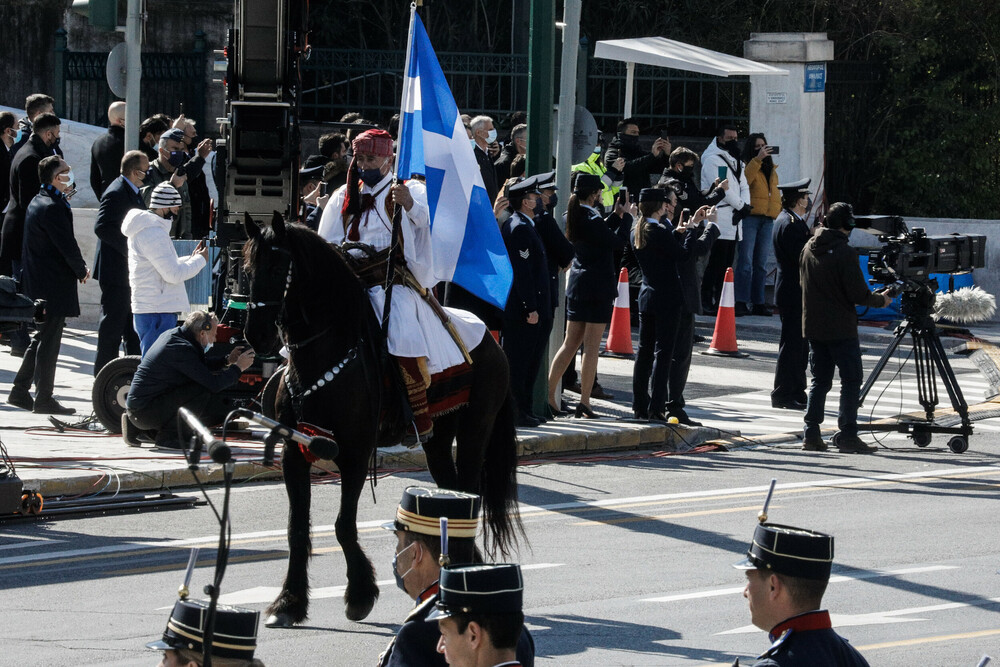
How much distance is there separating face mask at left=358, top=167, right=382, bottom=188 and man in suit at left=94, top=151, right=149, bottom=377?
18.3 feet

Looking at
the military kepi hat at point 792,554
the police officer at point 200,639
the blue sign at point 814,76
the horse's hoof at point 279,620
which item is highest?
the blue sign at point 814,76

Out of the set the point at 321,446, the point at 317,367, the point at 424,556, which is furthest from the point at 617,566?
the point at 321,446

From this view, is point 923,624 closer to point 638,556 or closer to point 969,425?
point 638,556

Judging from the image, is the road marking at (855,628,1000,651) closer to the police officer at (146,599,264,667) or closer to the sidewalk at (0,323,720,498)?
the police officer at (146,599,264,667)

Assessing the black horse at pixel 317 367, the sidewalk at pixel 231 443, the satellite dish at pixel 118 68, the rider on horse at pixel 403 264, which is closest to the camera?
the black horse at pixel 317 367

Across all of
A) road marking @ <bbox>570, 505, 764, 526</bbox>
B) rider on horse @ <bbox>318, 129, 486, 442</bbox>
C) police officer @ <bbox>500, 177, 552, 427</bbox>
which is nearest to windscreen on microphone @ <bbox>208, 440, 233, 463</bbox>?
rider on horse @ <bbox>318, 129, 486, 442</bbox>

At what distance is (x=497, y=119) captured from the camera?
82.2 ft

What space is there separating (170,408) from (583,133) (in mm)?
4758

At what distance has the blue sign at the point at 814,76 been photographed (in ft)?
80.9

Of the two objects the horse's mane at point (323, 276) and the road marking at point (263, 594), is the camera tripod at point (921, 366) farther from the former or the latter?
the horse's mane at point (323, 276)

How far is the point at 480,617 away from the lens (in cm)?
481

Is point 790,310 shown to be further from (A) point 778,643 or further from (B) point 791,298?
(A) point 778,643

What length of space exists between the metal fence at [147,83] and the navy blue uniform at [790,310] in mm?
10439

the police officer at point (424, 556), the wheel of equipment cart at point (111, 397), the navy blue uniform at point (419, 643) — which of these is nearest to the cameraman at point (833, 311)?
the wheel of equipment cart at point (111, 397)
